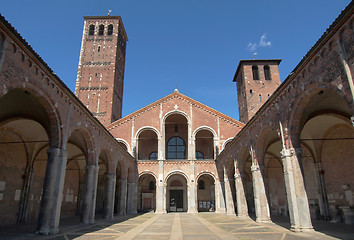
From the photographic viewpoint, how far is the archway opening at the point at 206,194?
28544mm

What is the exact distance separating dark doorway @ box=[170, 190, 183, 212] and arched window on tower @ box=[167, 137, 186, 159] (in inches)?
161

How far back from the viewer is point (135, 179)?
998 inches

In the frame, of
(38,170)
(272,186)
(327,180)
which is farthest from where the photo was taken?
(272,186)

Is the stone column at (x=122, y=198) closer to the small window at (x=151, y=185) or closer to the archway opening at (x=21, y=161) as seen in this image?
the archway opening at (x=21, y=161)

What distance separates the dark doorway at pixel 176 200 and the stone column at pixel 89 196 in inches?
616

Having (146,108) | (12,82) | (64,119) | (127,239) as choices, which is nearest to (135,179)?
(146,108)

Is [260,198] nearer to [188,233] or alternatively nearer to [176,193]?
[188,233]

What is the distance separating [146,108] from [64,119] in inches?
684

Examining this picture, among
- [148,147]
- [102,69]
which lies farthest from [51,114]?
[102,69]

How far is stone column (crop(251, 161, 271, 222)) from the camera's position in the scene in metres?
14.2

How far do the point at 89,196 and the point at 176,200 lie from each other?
16334 millimetres

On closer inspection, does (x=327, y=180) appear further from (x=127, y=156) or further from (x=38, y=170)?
(x=38, y=170)

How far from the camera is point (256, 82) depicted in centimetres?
3481

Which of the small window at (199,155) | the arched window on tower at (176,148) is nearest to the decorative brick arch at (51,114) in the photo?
the arched window on tower at (176,148)
